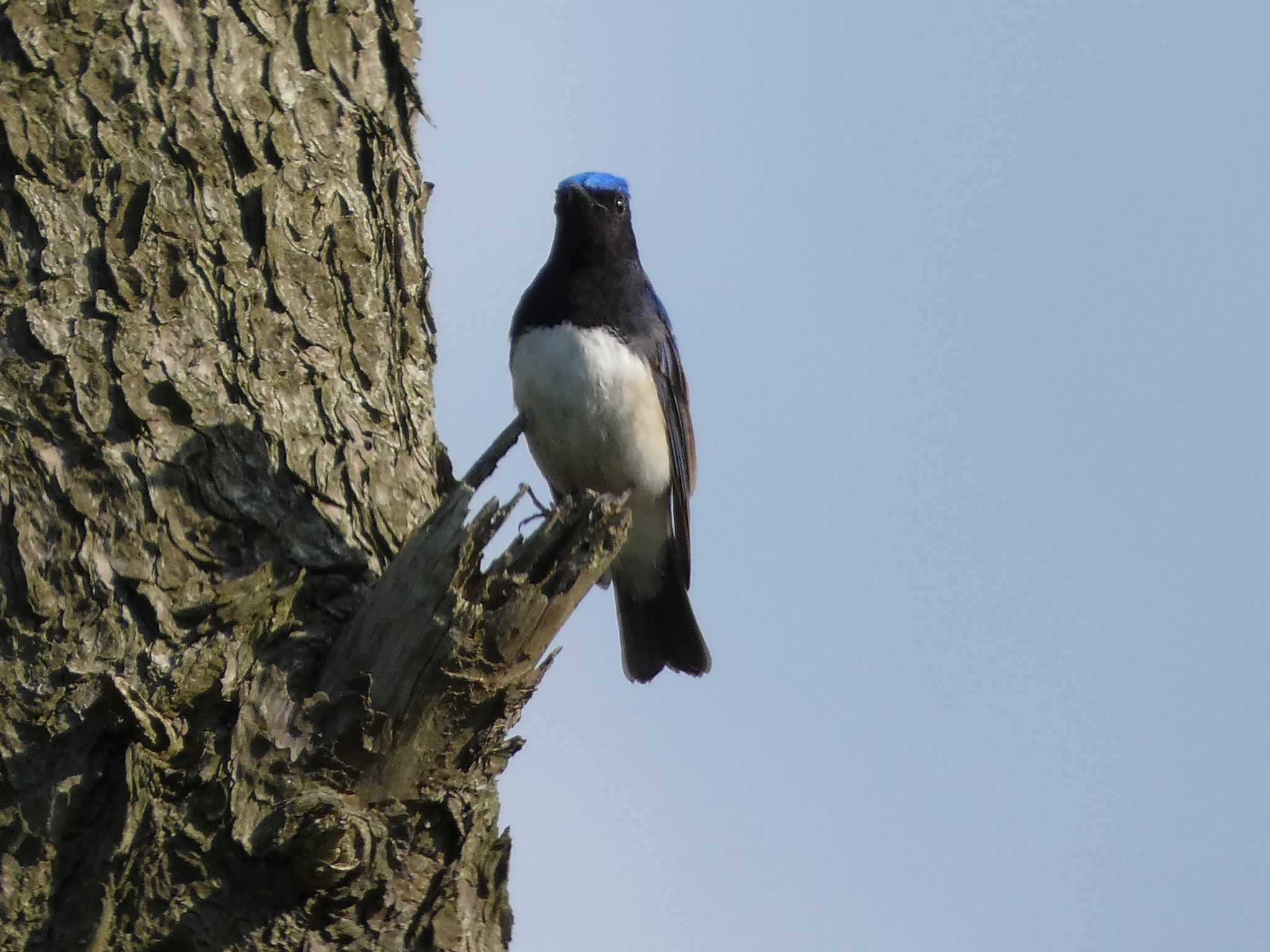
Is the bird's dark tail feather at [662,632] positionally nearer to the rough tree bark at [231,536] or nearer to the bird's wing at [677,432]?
the bird's wing at [677,432]

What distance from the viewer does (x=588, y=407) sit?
594cm

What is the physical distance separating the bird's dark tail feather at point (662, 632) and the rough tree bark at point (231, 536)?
254cm

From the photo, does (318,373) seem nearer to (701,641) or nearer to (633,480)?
(633,480)

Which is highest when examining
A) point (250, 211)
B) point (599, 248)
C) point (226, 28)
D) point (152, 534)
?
point (599, 248)

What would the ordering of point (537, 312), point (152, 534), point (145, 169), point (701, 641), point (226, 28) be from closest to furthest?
point (152, 534) → point (145, 169) → point (226, 28) → point (537, 312) → point (701, 641)

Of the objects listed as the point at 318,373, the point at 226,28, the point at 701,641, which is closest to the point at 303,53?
the point at 226,28

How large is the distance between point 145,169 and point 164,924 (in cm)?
211

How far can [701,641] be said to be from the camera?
6.88 m

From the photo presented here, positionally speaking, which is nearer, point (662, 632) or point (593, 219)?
point (593, 219)

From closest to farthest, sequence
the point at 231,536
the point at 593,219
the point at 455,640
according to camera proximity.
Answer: the point at 455,640, the point at 231,536, the point at 593,219

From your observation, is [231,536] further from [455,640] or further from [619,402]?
[619,402]

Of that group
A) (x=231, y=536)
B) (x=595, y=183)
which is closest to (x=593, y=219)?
(x=595, y=183)

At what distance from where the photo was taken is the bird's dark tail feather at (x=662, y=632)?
22.5 feet

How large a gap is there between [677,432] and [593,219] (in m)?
1.04
